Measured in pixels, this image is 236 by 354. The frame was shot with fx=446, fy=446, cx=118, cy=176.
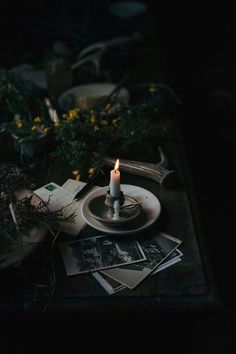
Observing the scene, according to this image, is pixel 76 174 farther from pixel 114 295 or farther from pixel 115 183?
pixel 114 295

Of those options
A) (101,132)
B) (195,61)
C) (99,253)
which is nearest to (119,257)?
(99,253)

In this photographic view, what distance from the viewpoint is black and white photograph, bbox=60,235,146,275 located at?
1087mm

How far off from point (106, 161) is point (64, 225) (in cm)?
35

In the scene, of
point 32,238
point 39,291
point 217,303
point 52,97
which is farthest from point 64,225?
point 52,97

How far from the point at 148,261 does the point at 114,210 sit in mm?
178

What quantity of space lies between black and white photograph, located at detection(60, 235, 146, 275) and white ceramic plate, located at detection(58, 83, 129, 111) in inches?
32.2

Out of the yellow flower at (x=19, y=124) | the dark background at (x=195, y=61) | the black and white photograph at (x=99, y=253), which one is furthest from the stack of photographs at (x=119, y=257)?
the dark background at (x=195, y=61)

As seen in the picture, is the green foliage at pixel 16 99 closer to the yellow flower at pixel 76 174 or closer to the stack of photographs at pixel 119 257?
the yellow flower at pixel 76 174

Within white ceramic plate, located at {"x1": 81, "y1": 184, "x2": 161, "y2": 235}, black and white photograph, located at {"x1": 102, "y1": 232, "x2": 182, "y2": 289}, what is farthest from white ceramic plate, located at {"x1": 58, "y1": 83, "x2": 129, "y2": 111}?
black and white photograph, located at {"x1": 102, "y1": 232, "x2": 182, "y2": 289}

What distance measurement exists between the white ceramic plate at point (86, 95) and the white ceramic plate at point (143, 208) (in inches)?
24.3

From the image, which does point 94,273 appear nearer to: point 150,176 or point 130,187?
point 130,187

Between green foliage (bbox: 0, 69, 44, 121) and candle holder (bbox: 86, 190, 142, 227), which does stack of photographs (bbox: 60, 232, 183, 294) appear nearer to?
candle holder (bbox: 86, 190, 142, 227)

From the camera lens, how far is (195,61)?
11.4 ft

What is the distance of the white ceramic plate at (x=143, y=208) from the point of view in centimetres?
117
